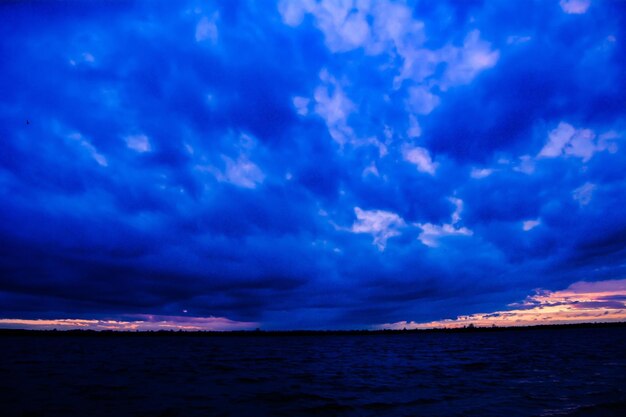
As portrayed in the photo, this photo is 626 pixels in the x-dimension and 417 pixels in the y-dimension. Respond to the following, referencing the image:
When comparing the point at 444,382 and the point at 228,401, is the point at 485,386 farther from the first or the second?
the point at 228,401

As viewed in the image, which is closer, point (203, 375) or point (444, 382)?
point (444, 382)

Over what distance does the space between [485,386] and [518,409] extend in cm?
750

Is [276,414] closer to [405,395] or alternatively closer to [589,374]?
[405,395]

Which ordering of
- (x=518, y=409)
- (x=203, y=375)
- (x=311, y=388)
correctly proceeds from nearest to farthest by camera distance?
(x=518, y=409), (x=311, y=388), (x=203, y=375)

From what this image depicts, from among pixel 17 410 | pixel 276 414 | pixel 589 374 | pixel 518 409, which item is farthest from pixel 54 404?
pixel 589 374

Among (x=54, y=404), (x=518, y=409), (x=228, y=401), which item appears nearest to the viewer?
(x=518, y=409)

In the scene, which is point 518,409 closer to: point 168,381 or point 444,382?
point 444,382

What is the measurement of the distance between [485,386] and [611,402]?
7434mm

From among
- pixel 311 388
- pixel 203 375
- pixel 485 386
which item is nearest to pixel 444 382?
pixel 485 386

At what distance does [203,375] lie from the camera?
31906 millimetres

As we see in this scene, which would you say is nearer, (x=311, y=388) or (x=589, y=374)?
(x=311, y=388)

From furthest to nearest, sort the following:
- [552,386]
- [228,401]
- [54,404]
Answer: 1. [552,386]
2. [228,401]
3. [54,404]

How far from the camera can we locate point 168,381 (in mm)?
28062

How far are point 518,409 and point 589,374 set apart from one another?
A: 52.5 feet
